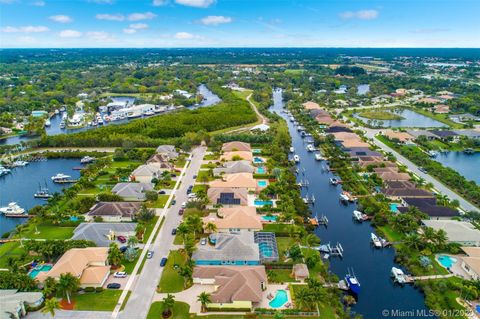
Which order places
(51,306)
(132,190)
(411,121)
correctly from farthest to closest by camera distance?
(411,121) < (132,190) < (51,306)

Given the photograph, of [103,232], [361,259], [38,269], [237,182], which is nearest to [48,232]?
[103,232]

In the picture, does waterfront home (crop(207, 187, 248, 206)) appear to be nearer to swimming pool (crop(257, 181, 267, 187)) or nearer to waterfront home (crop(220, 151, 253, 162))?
swimming pool (crop(257, 181, 267, 187))

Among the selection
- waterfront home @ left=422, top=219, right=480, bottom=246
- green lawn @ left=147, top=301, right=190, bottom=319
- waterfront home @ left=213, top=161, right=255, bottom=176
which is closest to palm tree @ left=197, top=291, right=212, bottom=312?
green lawn @ left=147, top=301, right=190, bottom=319

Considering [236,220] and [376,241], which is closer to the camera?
[376,241]

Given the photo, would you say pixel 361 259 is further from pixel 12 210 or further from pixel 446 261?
pixel 12 210

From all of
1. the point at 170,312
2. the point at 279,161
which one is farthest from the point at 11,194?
the point at 279,161

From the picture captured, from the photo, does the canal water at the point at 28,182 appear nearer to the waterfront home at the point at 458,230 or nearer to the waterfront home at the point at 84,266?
the waterfront home at the point at 84,266
